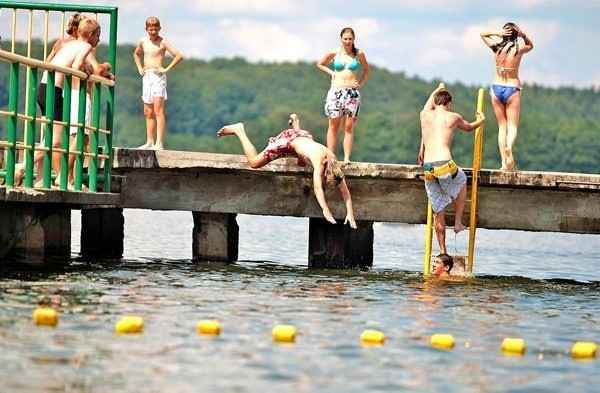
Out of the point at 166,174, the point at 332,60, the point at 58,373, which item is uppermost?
the point at 332,60

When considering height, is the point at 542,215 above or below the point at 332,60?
below

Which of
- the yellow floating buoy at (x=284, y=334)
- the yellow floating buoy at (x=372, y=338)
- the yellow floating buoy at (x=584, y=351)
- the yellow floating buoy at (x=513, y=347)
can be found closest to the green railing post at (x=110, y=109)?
the yellow floating buoy at (x=284, y=334)

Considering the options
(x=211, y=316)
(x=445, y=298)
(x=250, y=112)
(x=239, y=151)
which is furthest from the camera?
(x=250, y=112)

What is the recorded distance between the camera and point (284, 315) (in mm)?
13500

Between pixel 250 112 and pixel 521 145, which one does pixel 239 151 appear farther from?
pixel 250 112

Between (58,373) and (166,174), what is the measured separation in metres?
9.96

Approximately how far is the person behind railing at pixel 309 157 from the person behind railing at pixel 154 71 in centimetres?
129

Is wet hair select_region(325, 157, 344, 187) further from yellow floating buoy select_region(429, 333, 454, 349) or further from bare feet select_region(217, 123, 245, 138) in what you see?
yellow floating buoy select_region(429, 333, 454, 349)

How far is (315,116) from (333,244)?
13106 centimetres

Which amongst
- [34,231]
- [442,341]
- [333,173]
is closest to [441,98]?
[333,173]

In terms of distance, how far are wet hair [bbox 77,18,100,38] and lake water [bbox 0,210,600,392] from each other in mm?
2635

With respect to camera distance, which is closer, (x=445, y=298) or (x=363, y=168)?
(x=445, y=298)

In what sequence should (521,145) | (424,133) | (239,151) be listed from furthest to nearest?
(521,145) < (239,151) < (424,133)

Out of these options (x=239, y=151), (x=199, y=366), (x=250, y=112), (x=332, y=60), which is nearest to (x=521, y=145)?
(x=239, y=151)
